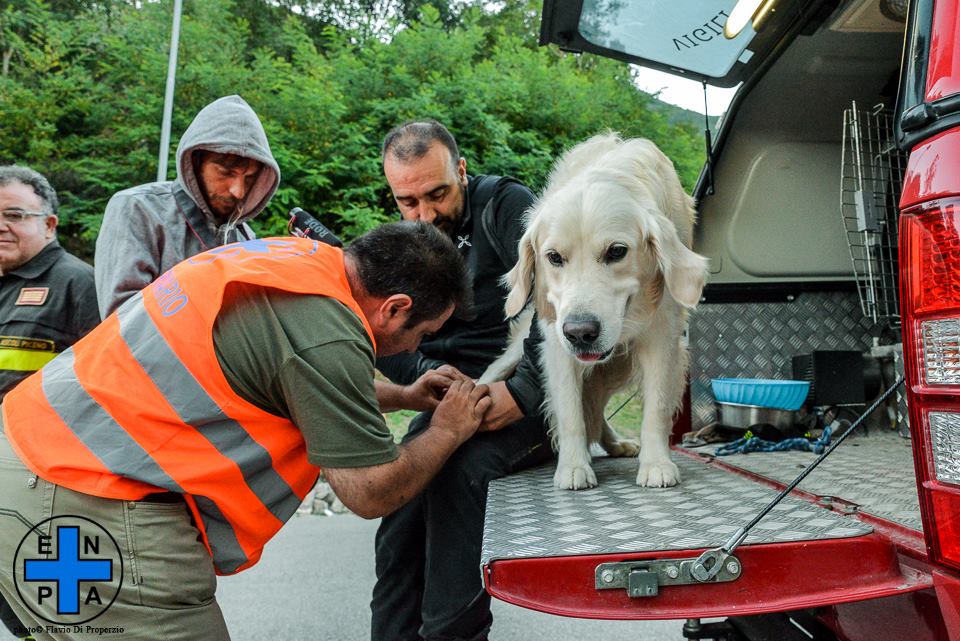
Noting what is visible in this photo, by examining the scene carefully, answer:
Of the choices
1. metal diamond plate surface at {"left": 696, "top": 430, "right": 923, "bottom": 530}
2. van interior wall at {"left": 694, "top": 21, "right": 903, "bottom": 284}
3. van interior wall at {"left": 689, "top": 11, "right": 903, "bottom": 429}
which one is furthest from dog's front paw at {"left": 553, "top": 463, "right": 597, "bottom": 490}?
van interior wall at {"left": 694, "top": 21, "right": 903, "bottom": 284}

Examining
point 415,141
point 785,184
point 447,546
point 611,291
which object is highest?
point 415,141

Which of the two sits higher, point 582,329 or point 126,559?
point 582,329

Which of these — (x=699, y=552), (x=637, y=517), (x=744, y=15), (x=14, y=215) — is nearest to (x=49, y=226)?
(x=14, y=215)

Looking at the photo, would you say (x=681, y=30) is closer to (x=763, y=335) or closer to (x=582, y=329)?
(x=582, y=329)

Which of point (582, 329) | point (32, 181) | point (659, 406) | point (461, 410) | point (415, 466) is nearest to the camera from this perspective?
point (415, 466)

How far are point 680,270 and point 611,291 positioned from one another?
27 centimetres

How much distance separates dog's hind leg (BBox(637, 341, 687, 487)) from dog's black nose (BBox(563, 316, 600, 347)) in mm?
390

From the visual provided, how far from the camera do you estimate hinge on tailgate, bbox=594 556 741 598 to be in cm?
130

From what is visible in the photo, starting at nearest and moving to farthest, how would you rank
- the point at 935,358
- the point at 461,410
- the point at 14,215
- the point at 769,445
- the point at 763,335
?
the point at 935,358
the point at 461,410
the point at 769,445
the point at 14,215
the point at 763,335

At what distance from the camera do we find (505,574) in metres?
1.35

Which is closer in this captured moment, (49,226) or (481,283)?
(481,283)

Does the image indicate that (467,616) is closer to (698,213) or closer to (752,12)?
(698,213)

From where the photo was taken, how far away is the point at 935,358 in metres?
1.18

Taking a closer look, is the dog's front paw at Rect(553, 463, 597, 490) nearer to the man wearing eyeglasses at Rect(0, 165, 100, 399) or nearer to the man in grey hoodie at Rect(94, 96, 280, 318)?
the man in grey hoodie at Rect(94, 96, 280, 318)
